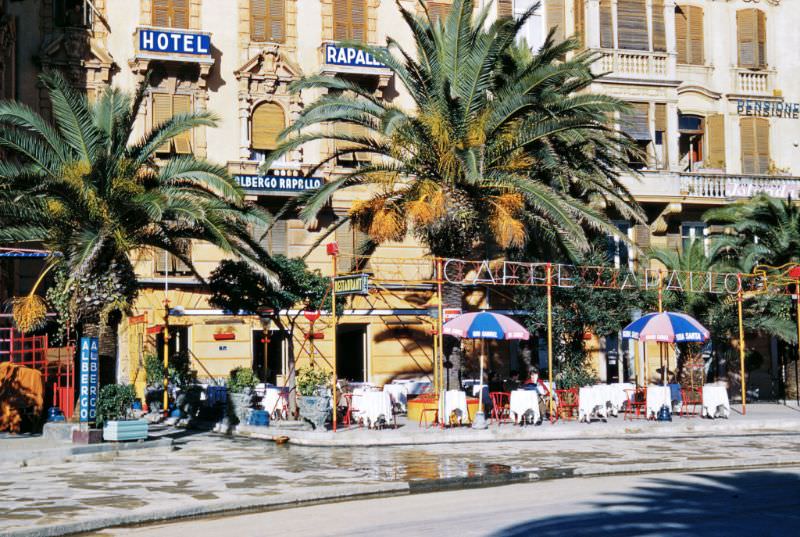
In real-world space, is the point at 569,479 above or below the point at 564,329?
below

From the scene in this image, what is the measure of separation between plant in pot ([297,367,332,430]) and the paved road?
883 cm

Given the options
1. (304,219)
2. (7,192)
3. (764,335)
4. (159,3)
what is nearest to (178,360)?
(304,219)

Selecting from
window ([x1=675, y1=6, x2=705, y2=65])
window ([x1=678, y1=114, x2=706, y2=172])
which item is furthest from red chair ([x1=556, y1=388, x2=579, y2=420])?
window ([x1=675, y1=6, x2=705, y2=65])

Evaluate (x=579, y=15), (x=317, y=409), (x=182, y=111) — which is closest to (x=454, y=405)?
(x=317, y=409)

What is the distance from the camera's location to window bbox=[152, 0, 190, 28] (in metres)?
36.7

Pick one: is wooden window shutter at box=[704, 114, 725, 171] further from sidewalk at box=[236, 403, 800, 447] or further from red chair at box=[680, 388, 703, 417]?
sidewalk at box=[236, 403, 800, 447]

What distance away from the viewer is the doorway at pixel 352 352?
1499 inches

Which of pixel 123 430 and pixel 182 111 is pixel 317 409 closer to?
pixel 123 430

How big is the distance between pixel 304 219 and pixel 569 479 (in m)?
11.0

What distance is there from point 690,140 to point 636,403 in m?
15.7

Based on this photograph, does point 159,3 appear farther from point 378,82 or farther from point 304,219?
point 304,219

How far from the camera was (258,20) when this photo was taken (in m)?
38.0

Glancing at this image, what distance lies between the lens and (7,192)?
2355 centimetres

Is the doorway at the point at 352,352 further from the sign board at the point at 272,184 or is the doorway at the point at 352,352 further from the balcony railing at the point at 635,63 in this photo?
the balcony railing at the point at 635,63
